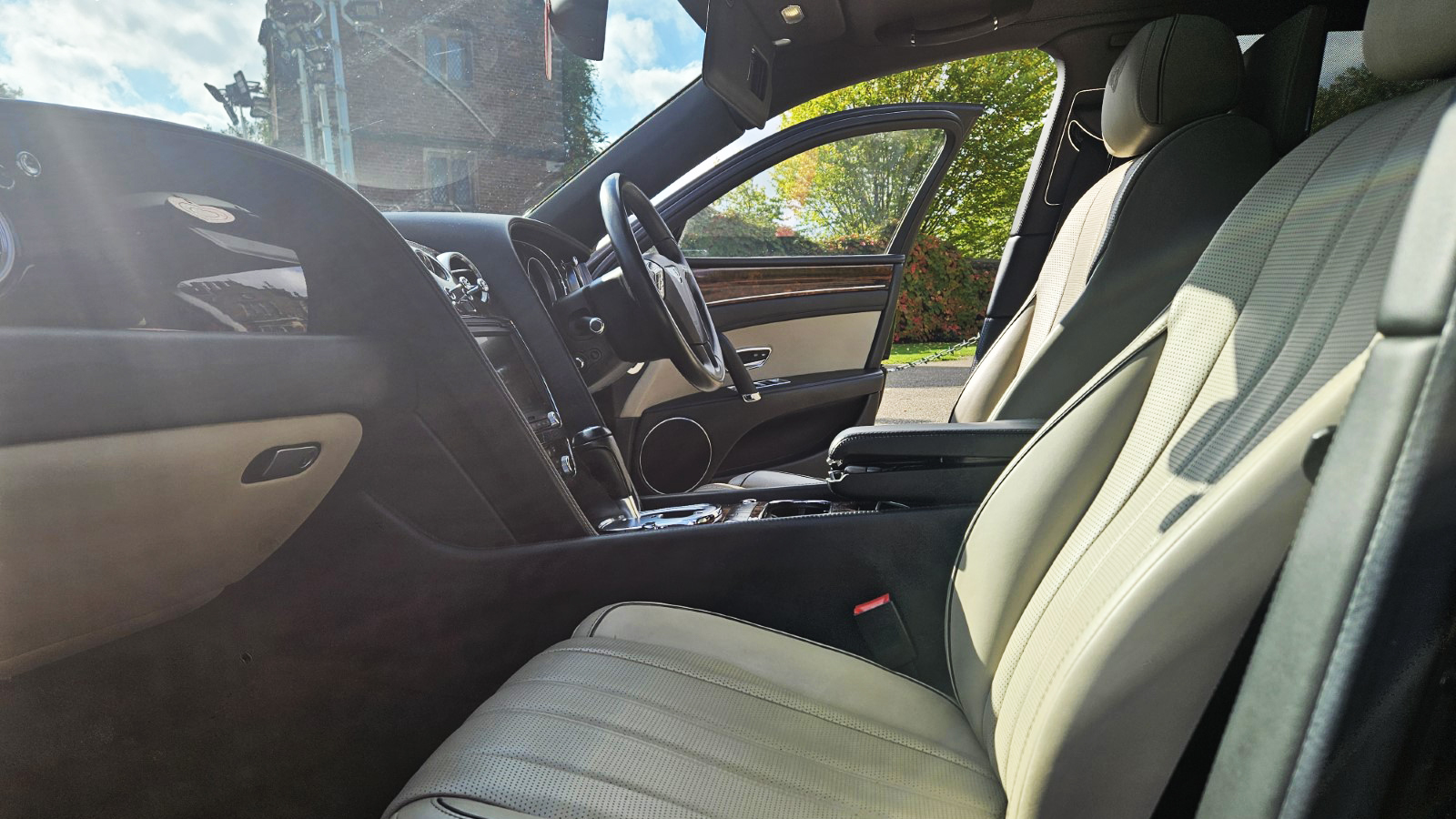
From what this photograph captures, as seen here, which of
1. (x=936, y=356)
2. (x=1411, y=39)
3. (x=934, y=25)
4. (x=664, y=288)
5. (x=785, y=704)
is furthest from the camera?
(x=936, y=356)

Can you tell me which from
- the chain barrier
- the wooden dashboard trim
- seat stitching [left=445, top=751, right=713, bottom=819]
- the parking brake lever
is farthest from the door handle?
seat stitching [left=445, top=751, right=713, bottom=819]

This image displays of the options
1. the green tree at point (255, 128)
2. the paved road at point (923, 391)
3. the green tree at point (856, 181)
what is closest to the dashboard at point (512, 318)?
the green tree at point (255, 128)

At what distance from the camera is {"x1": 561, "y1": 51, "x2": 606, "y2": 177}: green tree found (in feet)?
6.34

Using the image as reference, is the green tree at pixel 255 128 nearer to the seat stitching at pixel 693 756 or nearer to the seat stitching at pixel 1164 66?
the seat stitching at pixel 693 756

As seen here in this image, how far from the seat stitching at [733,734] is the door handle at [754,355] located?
5.41 ft

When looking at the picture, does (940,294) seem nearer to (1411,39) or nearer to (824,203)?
(824,203)

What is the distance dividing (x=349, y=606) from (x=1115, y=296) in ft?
4.47

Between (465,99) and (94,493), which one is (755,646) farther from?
(465,99)

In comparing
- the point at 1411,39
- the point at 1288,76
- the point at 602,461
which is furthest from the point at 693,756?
the point at 1288,76

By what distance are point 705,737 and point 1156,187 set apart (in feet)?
4.14

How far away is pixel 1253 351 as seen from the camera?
83cm

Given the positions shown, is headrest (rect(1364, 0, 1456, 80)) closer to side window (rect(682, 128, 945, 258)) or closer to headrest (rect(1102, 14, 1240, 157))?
headrest (rect(1102, 14, 1240, 157))

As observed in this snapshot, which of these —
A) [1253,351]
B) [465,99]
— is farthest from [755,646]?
[465,99]

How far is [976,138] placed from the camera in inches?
157
